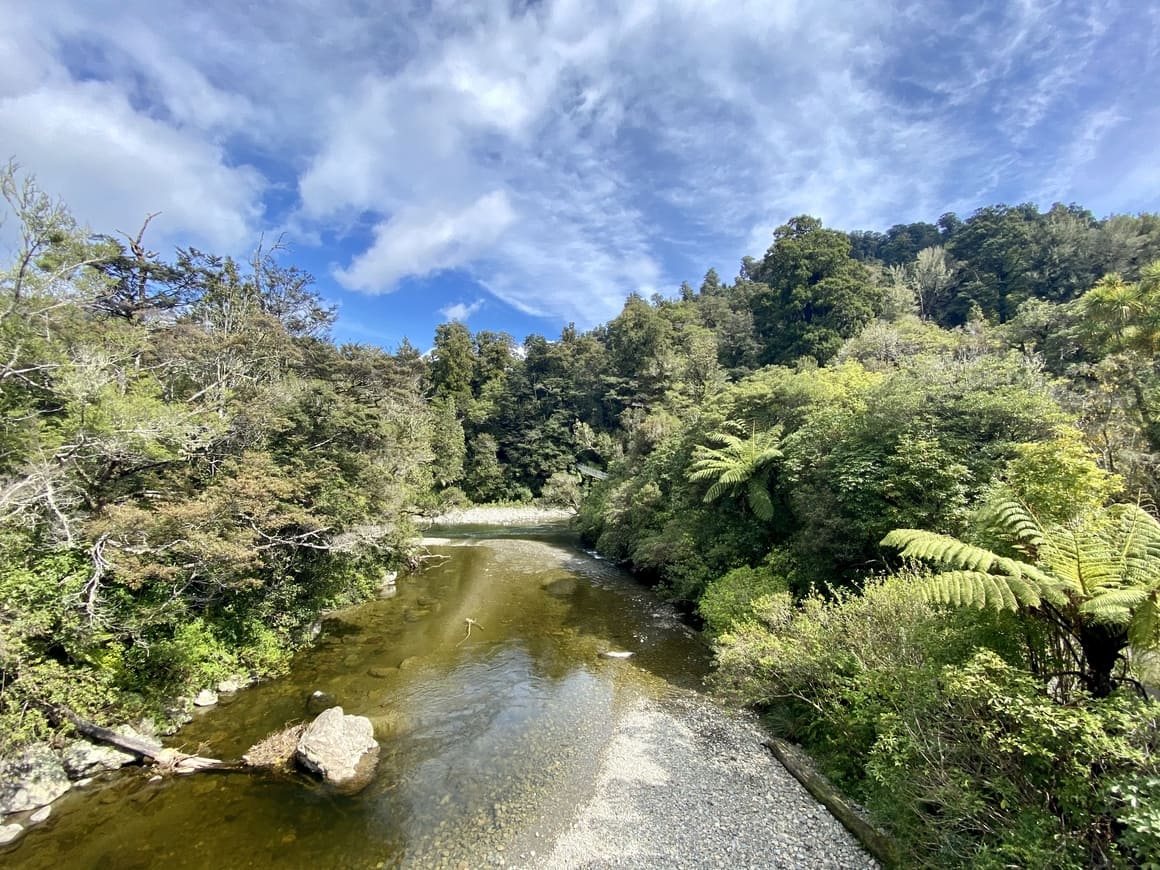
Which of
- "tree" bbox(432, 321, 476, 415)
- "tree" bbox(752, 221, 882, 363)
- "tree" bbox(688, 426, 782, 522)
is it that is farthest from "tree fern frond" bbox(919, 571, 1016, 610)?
"tree" bbox(432, 321, 476, 415)

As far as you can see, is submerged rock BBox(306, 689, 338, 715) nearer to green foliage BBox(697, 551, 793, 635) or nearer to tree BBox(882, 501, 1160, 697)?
green foliage BBox(697, 551, 793, 635)

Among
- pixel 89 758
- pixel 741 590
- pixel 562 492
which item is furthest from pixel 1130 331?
pixel 562 492

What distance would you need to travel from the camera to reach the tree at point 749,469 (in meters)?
13.8

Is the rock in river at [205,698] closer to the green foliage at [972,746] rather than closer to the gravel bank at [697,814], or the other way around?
the gravel bank at [697,814]

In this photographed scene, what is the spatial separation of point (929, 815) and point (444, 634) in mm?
12052

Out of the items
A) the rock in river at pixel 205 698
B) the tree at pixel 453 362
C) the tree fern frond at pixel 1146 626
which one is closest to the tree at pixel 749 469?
the tree fern frond at pixel 1146 626

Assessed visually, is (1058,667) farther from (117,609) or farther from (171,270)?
(171,270)

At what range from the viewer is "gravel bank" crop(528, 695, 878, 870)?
5.75 meters

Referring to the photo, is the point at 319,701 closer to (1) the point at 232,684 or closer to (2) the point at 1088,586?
(1) the point at 232,684

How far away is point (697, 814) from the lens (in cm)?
646

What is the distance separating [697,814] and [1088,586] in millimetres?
5280

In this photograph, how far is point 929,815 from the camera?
4.62 m

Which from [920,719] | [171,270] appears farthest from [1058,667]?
[171,270]

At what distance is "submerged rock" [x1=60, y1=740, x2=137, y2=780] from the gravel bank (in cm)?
678
